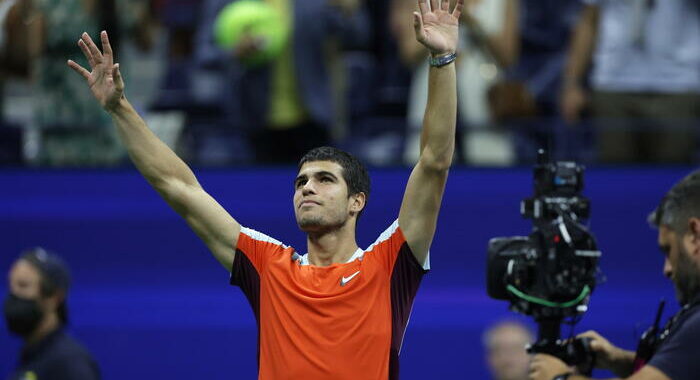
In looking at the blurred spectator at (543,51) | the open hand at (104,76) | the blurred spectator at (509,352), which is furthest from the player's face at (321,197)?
the blurred spectator at (543,51)

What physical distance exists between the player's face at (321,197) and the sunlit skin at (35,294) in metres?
2.58

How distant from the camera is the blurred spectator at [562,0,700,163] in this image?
7840 millimetres

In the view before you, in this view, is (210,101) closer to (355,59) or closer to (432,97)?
(355,59)

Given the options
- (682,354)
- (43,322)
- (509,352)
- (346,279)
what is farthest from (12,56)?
(682,354)

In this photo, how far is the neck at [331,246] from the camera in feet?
17.0

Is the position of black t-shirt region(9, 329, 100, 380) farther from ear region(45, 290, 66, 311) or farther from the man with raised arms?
the man with raised arms

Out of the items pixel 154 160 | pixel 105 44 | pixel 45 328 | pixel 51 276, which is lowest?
pixel 45 328

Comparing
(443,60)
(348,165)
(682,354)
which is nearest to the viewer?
(682,354)

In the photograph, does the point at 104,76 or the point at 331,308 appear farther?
the point at 104,76

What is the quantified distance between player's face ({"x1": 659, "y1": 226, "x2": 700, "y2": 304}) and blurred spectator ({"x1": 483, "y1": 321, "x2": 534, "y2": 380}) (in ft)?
8.12

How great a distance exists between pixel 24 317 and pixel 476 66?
111 inches

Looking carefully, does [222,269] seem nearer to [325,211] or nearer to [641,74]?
[641,74]

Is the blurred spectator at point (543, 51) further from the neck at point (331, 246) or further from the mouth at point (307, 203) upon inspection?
the mouth at point (307, 203)

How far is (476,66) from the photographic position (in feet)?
26.5
